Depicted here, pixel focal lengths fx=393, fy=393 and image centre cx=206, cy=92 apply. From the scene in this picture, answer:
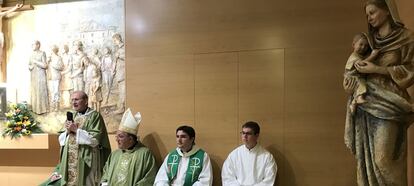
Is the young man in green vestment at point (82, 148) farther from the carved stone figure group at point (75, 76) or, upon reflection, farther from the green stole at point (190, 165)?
the green stole at point (190, 165)

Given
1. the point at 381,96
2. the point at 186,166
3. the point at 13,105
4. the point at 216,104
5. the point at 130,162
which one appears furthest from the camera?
the point at 13,105

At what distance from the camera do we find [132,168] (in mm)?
4414

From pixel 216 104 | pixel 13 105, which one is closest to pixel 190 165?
pixel 216 104

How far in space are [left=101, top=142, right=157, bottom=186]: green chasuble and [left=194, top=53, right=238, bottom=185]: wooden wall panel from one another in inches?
25.0

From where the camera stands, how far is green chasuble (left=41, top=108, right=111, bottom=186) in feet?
14.9

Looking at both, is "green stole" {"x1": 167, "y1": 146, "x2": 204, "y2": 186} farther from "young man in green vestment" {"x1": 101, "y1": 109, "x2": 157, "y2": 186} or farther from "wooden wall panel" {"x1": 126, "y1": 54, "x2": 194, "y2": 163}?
"wooden wall panel" {"x1": 126, "y1": 54, "x2": 194, "y2": 163}

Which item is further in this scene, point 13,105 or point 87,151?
point 13,105

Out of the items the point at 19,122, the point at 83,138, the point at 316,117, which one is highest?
the point at 316,117

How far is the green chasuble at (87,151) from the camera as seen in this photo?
4.54m

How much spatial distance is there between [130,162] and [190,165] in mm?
703

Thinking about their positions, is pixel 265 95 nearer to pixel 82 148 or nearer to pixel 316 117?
pixel 316 117

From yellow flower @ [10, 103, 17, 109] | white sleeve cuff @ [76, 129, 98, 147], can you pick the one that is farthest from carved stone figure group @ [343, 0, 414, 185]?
yellow flower @ [10, 103, 17, 109]

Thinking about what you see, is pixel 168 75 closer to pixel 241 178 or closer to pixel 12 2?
pixel 241 178

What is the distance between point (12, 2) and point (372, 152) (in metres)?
5.45
